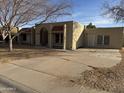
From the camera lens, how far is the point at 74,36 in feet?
74.7

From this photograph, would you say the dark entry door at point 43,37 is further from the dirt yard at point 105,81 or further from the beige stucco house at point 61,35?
the dirt yard at point 105,81

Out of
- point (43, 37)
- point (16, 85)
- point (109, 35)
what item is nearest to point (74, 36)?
point (109, 35)

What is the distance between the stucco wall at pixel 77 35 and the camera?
74.4 ft

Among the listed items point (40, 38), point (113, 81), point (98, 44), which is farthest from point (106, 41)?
point (113, 81)

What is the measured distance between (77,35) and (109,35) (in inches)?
219

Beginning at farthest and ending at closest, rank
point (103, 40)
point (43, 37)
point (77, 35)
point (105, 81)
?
point (43, 37), point (103, 40), point (77, 35), point (105, 81)

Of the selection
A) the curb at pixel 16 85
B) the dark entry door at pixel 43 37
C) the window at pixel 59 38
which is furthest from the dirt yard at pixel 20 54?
the dark entry door at pixel 43 37

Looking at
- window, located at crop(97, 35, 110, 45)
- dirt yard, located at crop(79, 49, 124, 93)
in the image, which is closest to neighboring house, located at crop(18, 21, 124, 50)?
window, located at crop(97, 35, 110, 45)

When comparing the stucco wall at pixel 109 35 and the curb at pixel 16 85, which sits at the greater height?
the stucco wall at pixel 109 35

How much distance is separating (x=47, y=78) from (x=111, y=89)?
9.89 feet

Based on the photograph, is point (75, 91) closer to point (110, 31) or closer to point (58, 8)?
point (58, 8)

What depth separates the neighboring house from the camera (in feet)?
73.5

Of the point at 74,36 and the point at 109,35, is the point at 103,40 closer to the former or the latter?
the point at 109,35

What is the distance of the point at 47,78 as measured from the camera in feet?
23.0
